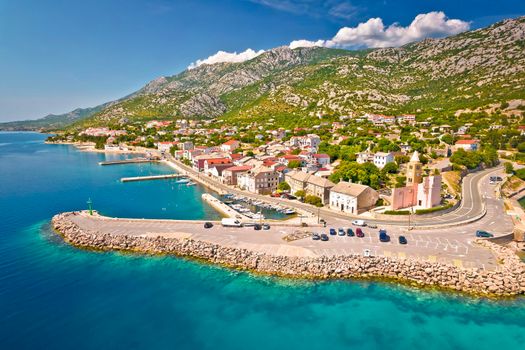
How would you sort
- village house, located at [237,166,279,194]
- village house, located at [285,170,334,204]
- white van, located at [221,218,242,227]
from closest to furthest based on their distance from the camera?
white van, located at [221,218,242,227] < village house, located at [285,170,334,204] < village house, located at [237,166,279,194]

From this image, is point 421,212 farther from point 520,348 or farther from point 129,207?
point 129,207

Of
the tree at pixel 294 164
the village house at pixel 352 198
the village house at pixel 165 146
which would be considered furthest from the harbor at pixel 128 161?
the village house at pixel 352 198

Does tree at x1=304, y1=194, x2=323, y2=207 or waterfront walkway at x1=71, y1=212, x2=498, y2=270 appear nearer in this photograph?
waterfront walkway at x1=71, y1=212, x2=498, y2=270

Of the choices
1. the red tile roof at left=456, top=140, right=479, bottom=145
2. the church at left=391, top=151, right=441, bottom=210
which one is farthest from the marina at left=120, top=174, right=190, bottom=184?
the red tile roof at left=456, top=140, right=479, bottom=145

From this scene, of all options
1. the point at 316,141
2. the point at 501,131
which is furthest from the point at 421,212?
the point at 501,131

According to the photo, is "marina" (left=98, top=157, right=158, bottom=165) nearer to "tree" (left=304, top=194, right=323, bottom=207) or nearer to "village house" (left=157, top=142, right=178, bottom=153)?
"village house" (left=157, top=142, right=178, bottom=153)

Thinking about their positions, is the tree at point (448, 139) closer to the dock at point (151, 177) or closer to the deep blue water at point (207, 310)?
the dock at point (151, 177)

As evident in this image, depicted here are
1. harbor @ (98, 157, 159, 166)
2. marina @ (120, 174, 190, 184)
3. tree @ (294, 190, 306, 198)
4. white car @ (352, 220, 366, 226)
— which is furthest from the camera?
harbor @ (98, 157, 159, 166)
